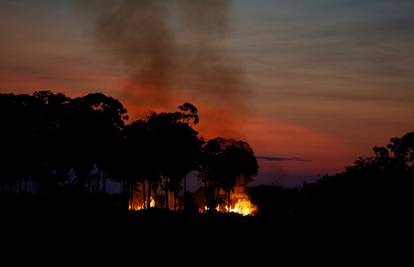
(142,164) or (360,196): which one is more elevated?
(142,164)

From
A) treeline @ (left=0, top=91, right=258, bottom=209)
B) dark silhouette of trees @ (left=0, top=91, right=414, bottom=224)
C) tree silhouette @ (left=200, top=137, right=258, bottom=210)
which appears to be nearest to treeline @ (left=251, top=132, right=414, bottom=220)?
dark silhouette of trees @ (left=0, top=91, right=414, bottom=224)

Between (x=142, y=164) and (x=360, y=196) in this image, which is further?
(x=142, y=164)

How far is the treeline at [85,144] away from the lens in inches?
2665

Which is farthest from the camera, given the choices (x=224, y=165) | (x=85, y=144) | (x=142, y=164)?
(x=224, y=165)

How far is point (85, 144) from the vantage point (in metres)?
67.9

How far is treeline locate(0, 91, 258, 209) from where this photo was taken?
2665 inches

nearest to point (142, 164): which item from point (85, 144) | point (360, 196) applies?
point (85, 144)

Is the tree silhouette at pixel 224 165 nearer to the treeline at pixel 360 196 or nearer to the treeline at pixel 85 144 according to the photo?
the treeline at pixel 85 144

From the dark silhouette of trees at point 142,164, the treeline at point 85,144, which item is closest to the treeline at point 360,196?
the dark silhouette of trees at point 142,164

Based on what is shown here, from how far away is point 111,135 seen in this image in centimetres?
7044

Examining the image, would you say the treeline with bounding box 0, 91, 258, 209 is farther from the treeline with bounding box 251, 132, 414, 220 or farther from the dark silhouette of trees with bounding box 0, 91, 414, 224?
the treeline with bounding box 251, 132, 414, 220

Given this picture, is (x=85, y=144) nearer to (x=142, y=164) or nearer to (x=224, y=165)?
(x=142, y=164)

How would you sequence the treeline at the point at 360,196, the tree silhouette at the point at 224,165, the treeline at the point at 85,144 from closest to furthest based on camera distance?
1. the treeline at the point at 360,196
2. the treeline at the point at 85,144
3. the tree silhouette at the point at 224,165

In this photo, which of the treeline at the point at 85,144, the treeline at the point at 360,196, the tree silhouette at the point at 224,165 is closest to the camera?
the treeline at the point at 360,196
